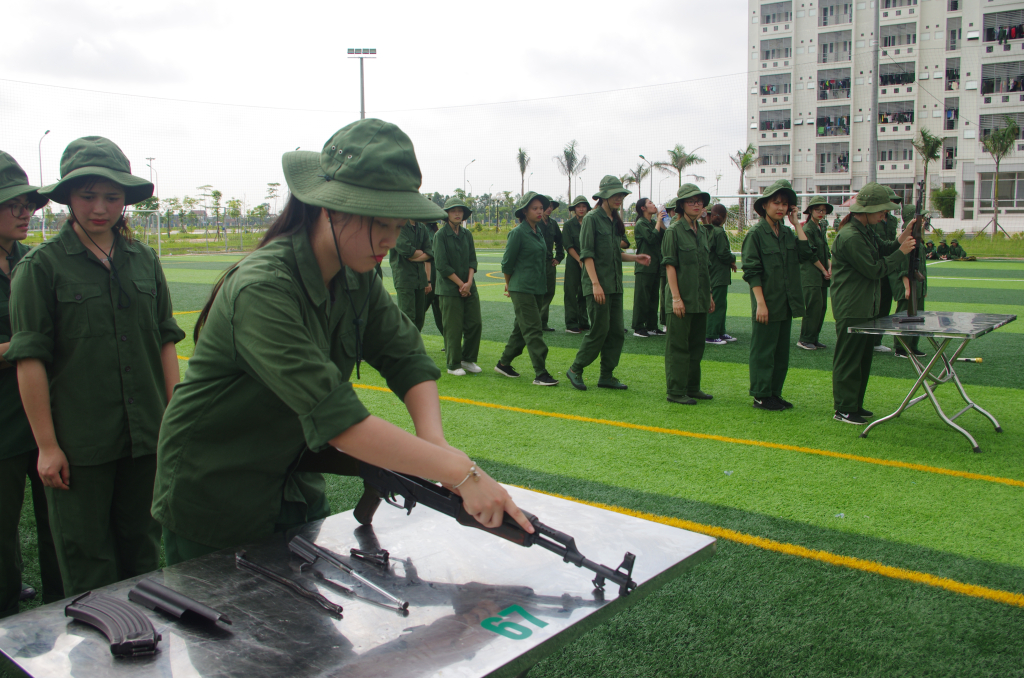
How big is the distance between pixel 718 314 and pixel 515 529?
8.93 m

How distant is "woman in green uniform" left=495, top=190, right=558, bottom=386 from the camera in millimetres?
7457

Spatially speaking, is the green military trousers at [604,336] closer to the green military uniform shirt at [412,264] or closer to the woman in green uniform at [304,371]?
the green military uniform shirt at [412,264]

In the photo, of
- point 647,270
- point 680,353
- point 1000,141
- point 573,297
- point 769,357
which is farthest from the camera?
point 1000,141

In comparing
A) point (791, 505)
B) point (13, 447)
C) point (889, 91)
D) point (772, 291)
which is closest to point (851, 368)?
point (772, 291)

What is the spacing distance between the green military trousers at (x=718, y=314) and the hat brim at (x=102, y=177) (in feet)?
26.8

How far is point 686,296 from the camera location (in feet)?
22.0

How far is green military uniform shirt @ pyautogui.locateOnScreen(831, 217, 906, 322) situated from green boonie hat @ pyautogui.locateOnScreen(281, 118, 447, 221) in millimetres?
5165

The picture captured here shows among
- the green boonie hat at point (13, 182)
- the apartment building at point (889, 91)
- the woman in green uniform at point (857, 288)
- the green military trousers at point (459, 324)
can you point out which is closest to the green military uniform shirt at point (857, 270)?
the woman in green uniform at point (857, 288)

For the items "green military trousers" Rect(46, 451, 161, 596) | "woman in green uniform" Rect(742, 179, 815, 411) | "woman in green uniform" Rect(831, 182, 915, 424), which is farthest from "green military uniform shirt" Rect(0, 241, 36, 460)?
"woman in green uniform" Rect(831, 182, 915, 424)

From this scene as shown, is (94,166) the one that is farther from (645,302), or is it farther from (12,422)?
(645,302)

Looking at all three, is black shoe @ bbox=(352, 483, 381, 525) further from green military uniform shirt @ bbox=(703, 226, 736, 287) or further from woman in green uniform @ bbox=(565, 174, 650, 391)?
green military uniform shirt @ bbox=(703, 226, 736, 287)

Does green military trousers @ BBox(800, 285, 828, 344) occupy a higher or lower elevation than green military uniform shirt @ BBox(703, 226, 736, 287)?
lower

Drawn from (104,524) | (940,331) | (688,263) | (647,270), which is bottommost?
(104,524)

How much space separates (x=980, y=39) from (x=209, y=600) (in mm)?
57069
